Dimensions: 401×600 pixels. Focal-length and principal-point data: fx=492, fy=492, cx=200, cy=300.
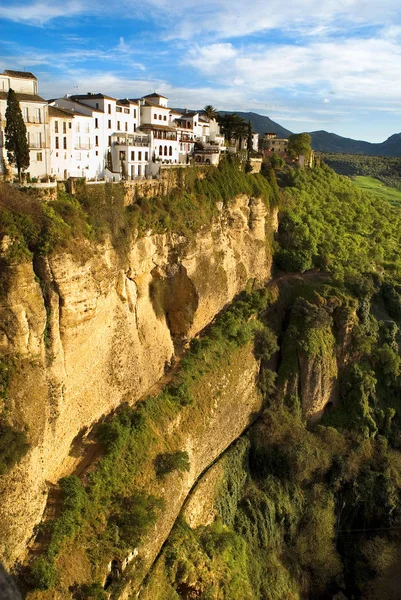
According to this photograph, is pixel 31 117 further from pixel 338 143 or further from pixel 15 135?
pixel 338 143

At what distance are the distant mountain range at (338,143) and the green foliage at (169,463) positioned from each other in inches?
5177

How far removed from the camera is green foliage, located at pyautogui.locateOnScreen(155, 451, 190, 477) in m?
21.6

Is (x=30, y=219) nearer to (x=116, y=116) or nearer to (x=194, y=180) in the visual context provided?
(x=194, y=180)

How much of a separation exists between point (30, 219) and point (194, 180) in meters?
15.3

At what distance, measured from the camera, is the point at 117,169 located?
105 ft

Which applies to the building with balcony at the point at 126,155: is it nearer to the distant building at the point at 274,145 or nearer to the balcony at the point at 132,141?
the balcony at the point at 132,141

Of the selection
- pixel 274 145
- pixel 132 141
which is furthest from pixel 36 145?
pixel 274 145

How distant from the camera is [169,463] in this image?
2178 centimetres

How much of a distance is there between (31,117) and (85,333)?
1147cm

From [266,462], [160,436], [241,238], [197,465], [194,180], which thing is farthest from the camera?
[241,238]

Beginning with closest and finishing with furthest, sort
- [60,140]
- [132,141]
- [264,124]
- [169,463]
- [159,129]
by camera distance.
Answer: [169,463] → [60,140] → [132,141] → [159,129] → [264,124]

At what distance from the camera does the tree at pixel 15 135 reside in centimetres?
2067

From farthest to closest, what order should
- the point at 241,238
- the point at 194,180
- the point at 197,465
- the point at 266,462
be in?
the point at 241,238
the point at 194,180
the point at 266,462
the point at 197,465

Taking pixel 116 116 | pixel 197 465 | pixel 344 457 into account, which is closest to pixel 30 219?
pixel 197 465
